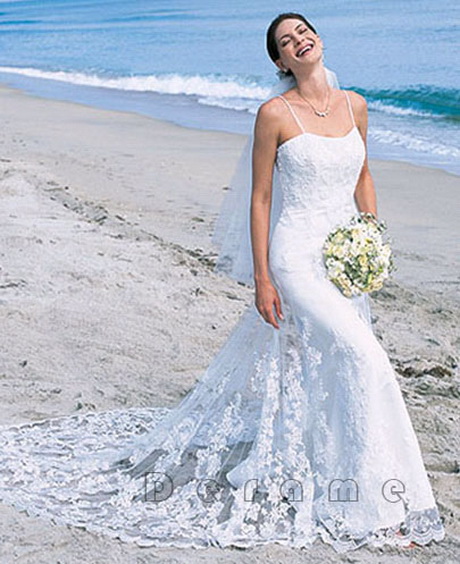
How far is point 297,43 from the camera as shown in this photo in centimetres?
388

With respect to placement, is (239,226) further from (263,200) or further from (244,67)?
(244,67)

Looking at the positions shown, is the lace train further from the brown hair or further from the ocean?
the ocean

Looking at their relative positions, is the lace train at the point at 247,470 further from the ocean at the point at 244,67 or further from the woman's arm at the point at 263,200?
the ocean at the point at 244,67

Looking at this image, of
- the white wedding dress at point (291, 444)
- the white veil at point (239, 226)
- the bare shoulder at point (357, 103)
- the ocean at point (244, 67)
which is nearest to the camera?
the white wedding dress at point (291, 444)

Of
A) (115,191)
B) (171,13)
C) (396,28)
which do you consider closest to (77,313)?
(115,191)

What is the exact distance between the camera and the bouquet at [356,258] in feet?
12.8

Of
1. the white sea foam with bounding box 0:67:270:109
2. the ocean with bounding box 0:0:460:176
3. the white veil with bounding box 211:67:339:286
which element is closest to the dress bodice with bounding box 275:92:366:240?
the white veil with bounding box 211:67:339:286

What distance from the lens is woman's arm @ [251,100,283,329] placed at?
12.8 ft

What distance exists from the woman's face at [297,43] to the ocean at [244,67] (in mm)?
9070

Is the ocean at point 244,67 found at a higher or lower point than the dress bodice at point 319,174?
lower

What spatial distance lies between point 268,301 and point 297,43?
1026mm

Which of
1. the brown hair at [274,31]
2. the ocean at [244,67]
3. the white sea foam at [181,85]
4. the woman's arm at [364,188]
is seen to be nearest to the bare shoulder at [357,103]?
the woman's arm at [364,188]

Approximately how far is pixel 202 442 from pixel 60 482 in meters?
0.65

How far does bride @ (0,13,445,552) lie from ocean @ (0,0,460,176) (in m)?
8.93
